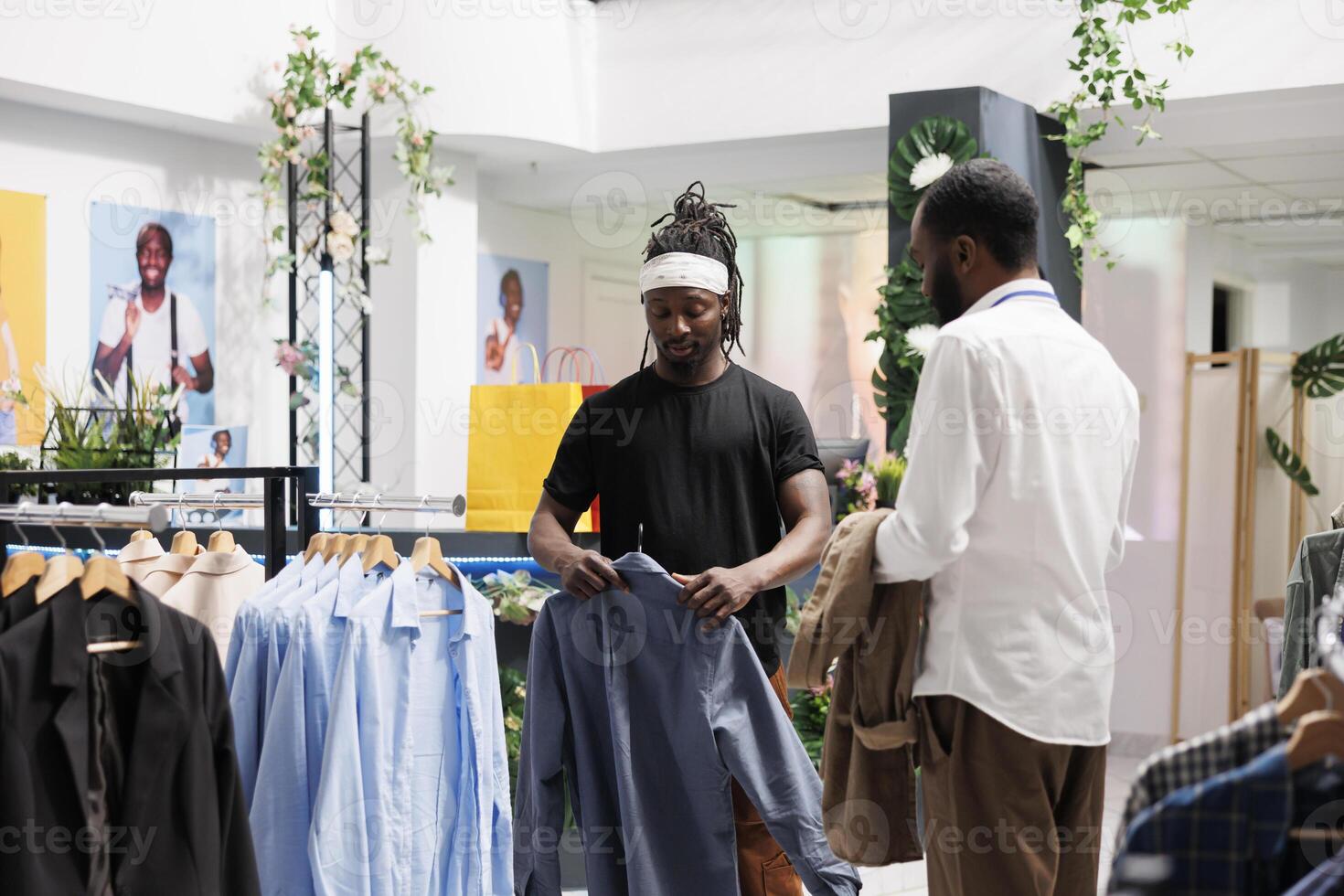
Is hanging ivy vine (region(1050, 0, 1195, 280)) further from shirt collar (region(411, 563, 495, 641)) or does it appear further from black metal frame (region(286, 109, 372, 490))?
shirt collar (region(411, 563, 495, 641))

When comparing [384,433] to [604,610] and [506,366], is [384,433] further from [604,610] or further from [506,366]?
[604,610]

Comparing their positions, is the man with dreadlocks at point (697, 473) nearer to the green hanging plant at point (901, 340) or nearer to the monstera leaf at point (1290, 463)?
the green hanging plant at point (901, 340)

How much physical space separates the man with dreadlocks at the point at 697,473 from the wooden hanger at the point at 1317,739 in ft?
4.42

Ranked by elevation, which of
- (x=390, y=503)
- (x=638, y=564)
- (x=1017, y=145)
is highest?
(x=1017, y=145)

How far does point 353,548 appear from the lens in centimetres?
273

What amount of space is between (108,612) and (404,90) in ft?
15.3

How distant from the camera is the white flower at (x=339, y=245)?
609 cm

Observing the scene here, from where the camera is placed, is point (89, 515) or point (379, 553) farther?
point (379, 553)

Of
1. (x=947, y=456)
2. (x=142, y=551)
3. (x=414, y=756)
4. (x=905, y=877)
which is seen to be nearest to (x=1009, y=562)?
(x=947, y=456)

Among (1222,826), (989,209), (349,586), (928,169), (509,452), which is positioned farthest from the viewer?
(928,169)

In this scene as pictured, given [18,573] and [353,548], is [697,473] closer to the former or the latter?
[353,548]

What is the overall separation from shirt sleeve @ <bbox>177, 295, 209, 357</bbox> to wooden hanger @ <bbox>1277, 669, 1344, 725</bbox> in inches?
227

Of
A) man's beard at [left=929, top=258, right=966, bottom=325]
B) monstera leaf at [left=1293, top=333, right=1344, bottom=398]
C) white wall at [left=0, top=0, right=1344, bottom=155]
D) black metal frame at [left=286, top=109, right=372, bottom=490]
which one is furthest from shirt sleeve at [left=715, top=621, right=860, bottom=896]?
monstera leaf at [left=1293, top=333, right=1344, bottom=398]

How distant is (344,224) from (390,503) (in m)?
3.68
